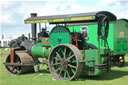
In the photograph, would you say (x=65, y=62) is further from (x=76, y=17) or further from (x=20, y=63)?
(x=20, y=63)

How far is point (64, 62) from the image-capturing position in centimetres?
722

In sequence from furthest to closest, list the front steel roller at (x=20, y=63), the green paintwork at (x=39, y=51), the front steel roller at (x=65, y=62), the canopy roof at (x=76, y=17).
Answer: the front steel roller at (x=20, y=63) → the green paintwork at (x=39, y=51) → the canopy roof at (x=76, y=17) → the front steel roller at (x=65, y=62)

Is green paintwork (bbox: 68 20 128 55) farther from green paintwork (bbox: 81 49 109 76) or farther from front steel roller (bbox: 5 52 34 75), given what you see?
green paintwork (bbox: 81 49 109 76)

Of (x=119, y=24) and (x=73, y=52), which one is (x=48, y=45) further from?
(x=119, y=24)

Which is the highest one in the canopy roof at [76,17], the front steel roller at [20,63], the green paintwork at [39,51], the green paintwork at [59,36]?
the canopy roof at [76,17]

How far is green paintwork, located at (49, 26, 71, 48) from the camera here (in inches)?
298

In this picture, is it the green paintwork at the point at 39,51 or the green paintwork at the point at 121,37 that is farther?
the green paintwork at the point at 121,37

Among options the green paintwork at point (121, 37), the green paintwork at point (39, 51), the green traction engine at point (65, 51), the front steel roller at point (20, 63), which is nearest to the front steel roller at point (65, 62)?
the green traction engine at point (65, 51)

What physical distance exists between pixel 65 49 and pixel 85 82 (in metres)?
1.19

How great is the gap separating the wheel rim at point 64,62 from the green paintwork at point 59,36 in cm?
35

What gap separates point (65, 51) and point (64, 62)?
1.14 ft

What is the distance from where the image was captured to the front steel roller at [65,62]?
6844mm

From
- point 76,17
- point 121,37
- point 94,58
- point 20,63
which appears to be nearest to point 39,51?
point 20,63

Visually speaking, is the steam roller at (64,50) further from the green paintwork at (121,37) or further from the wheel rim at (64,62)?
the green paintwork at (121,37)
